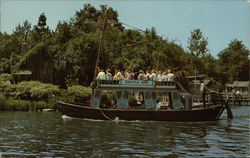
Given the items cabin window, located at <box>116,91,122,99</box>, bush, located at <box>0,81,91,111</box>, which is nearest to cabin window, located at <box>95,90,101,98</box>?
cabin window, located at <box>116,91,122,99</box>

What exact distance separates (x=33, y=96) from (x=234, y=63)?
75.4m

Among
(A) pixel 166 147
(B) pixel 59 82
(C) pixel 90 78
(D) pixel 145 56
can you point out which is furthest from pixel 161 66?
(A) pixel 166 147

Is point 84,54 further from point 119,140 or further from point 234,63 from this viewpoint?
point 234,63

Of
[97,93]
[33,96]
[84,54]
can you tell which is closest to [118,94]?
[97,93]

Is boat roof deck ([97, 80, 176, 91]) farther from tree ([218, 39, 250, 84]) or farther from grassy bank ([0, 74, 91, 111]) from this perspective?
tree ([218, 39, 250, 84])

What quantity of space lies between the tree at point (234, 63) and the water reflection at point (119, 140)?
7744cm

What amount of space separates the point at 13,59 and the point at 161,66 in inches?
864

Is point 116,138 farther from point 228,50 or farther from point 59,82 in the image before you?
point 228,50

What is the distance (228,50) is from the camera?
110625 mm

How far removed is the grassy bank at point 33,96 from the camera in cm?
3803

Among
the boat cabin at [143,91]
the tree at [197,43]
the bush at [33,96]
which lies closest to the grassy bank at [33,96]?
the bush at [33,96]

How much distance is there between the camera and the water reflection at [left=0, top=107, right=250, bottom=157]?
15.8 meters

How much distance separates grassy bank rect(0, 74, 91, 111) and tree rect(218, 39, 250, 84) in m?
65.8

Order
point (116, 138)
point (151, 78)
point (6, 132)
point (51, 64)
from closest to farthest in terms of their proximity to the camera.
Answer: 1. point (116, 138)
2. point (6, 132)
3. point (151, 78)
4. point (51, 64)
